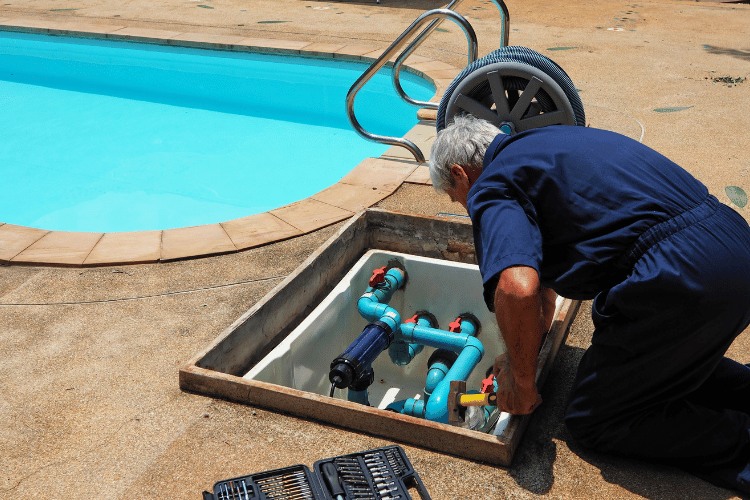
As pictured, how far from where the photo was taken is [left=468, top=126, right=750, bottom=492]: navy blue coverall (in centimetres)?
192

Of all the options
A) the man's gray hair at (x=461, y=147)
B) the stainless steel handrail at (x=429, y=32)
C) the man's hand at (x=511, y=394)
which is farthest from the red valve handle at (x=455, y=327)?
the stainless steel handrail at (x=429, y=32)

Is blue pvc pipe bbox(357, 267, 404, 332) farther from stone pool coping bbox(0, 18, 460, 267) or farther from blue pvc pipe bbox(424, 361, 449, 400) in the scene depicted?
stone pool coping bbox(0, 18, 460, 267)


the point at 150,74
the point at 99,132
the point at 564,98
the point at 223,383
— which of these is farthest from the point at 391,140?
the point at 150,74

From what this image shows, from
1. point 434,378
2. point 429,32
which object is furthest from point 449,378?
point 429,32

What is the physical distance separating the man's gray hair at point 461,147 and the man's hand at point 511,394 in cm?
65

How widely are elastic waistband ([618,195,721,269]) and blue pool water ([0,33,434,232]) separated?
4.77 m

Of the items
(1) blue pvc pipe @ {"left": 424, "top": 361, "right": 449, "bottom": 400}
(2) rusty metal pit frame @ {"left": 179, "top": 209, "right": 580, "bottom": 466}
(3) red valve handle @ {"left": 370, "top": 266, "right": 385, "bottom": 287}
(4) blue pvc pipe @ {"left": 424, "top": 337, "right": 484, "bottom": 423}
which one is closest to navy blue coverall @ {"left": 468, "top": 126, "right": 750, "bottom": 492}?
(2) rusty metal pit frame @ {"left": 179, "top": 209, "right": 580, "bottom": 466}

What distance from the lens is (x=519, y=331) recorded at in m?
1.89

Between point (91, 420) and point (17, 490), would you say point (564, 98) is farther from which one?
point (17, 490)

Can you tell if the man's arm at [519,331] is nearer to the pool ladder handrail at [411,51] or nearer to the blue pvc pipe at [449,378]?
the blue pvc pipe at [449,378]

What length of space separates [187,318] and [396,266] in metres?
1.10

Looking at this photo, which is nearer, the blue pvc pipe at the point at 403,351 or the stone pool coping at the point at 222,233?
the blue pvc pipe at the point at 403,351

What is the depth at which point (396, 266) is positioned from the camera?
137 inches

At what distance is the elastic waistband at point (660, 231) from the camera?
1.93 m
